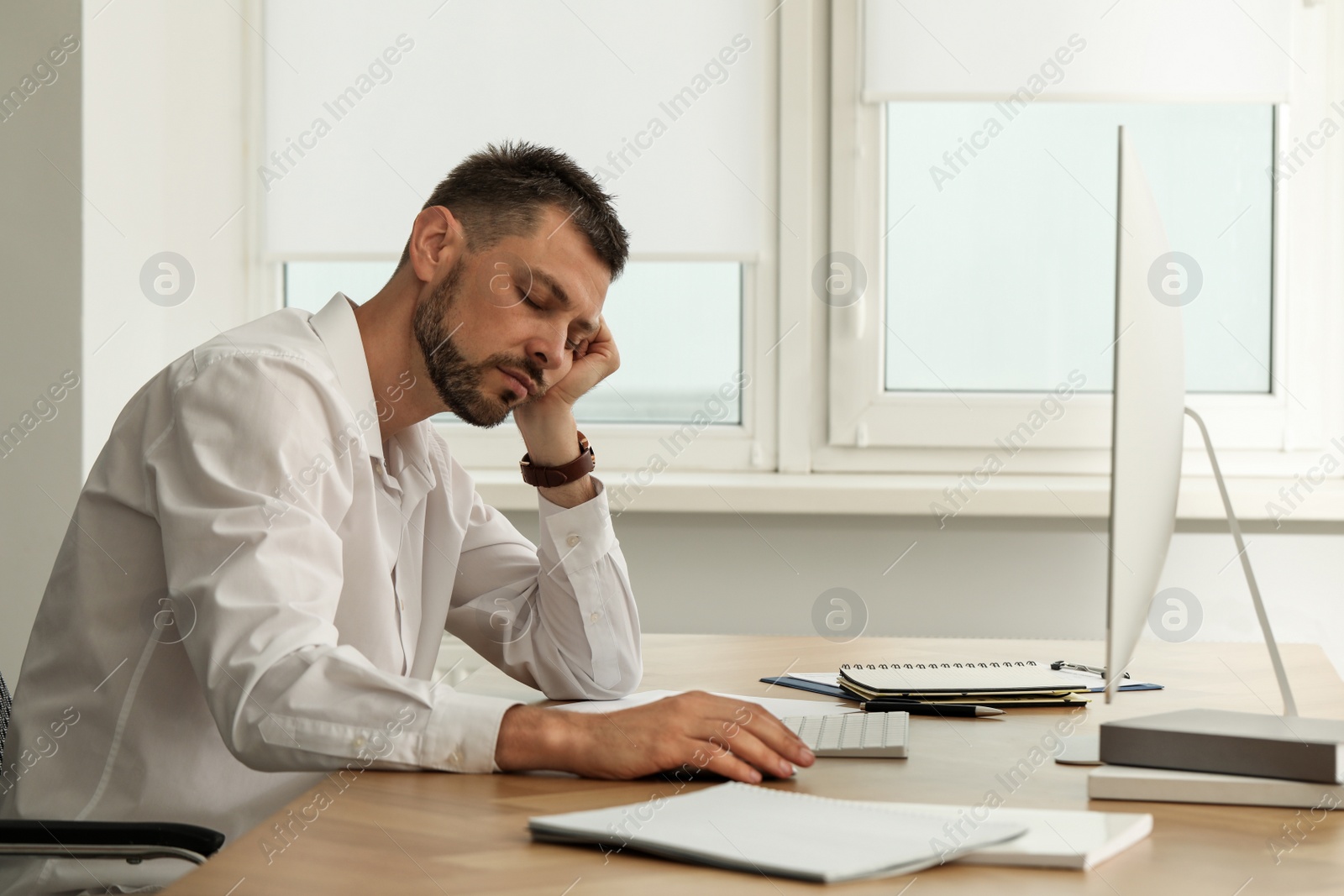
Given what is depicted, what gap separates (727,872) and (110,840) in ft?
1.63

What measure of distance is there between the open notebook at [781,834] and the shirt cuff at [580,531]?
0.66 m

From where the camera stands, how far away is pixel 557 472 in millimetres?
1558

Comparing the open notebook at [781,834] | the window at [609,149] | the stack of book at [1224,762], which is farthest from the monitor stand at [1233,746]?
the window at [609,149]

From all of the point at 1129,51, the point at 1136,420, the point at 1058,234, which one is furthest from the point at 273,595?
the point at 1129,51

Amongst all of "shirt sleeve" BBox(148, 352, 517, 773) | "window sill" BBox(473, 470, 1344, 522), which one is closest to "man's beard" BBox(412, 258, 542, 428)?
"shirt sleeve" BBox(148, 352, 517, 773)

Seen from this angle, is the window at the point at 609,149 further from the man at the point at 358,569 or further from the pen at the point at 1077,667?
the pen at the point at 1077,667

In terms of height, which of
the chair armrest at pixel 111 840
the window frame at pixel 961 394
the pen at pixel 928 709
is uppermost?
the window frame at pixel 961 394

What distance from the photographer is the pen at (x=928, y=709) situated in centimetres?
128

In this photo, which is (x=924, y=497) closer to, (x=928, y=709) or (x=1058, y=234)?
(x=1058, y=234)

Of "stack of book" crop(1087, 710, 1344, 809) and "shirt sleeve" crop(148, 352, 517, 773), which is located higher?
"shirt sleeve" crop(148, 352, 517, 773)

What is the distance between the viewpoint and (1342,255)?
2475mm

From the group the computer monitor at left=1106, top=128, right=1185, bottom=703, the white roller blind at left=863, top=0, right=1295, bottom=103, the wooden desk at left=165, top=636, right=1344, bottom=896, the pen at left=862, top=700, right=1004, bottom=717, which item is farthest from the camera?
the white roller blind at left=863, top=0, right=1295, bottom=103

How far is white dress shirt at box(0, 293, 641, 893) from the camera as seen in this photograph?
96 cm

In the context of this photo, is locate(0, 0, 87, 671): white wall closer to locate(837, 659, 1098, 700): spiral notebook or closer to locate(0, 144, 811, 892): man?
locate(0, 144, 811, 892): man
